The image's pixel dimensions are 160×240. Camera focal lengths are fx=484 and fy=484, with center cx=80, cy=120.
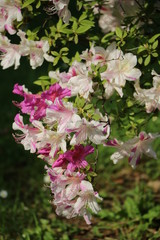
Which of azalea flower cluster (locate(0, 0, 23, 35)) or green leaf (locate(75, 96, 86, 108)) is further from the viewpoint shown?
azalea flower cluster (locate(0, 0, 23, 35))

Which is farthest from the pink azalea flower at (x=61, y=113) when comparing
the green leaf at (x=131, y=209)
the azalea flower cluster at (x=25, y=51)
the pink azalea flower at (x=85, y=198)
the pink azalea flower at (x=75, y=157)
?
the green leaf at (x=131, y=209)

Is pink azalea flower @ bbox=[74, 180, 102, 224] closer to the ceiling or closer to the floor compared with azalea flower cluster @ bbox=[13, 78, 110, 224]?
closer to the floor

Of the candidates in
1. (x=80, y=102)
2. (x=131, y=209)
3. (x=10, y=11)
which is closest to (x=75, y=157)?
(x=80, y=102)

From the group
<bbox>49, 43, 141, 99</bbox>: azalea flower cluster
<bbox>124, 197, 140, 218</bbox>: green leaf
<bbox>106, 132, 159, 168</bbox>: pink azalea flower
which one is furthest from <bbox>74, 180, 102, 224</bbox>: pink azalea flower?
<bbox>124, 197, 140, 218</bbox>: green leaf

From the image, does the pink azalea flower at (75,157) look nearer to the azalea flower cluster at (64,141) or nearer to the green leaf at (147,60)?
the azalea flower cluster at (64,141)

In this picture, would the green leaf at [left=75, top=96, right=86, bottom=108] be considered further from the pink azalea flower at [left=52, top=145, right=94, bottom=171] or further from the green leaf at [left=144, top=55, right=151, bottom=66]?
the green leaf at [left=144, top=55, right=151, bottom=66]

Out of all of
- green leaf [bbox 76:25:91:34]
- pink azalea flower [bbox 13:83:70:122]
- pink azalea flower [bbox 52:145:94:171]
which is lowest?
pink azalea flower [bbox 52:145:94:171]

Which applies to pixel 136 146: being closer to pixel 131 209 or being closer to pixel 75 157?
pixel 75 157

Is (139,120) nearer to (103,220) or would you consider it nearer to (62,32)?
(62,32)
